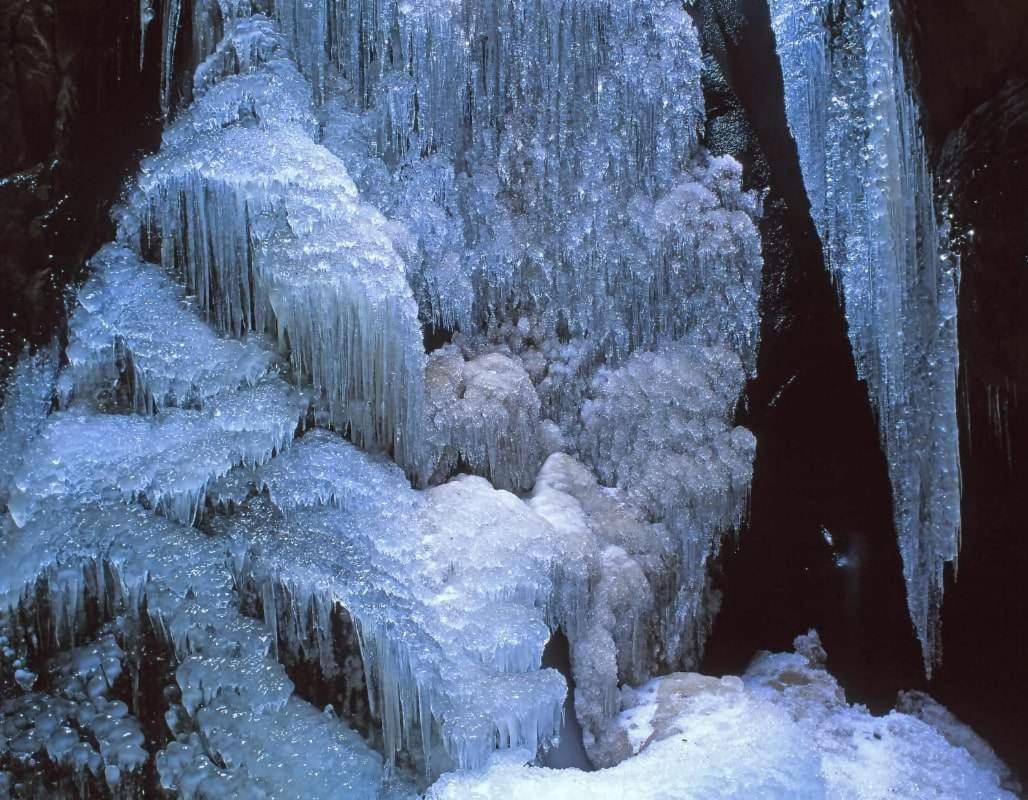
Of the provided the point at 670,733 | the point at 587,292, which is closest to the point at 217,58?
the point at 587,292

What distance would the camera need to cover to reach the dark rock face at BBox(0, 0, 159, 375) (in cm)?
299

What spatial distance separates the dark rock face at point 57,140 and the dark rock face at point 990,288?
312cm

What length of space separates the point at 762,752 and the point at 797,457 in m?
1.88

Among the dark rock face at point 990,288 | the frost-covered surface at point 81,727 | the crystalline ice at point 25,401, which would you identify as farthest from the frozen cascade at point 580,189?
the frost-covered surface at point 81,727

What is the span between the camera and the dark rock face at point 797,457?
439cm

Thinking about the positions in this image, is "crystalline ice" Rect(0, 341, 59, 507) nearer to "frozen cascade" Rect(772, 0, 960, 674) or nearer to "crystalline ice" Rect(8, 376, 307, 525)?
"crystalline ice" Rect(8, 376, 307, 525)

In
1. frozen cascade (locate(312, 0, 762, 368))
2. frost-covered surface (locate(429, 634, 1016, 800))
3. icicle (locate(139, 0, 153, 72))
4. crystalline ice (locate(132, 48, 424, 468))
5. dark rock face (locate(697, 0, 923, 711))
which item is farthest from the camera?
dark rock face (locate(697, 0, 923, 711))

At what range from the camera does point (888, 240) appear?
3633mm

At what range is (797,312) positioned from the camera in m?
4.45

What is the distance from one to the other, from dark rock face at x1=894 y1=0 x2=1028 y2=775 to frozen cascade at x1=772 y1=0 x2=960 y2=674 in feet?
0.40

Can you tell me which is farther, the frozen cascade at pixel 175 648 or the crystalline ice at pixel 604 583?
the crystalline ice at pixel 604 583

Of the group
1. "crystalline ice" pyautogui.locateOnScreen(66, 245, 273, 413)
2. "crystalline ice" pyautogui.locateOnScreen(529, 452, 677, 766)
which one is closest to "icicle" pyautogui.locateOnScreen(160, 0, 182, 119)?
"crystalline ice" pyautogui.locateOnScreen(66, 245, 273, 413)

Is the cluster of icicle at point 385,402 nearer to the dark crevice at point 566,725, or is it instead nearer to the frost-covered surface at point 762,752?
the dark crevice at point 566,725

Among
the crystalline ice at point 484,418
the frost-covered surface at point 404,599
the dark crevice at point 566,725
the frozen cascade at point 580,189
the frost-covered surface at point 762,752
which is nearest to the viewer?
the frost-covered surface at point 762,752
